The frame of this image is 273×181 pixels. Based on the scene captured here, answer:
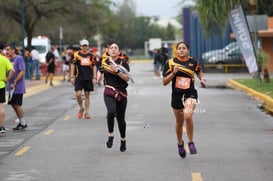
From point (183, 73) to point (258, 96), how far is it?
13.0 meters

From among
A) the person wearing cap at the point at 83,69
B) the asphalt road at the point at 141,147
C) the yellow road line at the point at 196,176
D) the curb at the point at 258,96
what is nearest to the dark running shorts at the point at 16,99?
the asphalt road at the point at 141,147

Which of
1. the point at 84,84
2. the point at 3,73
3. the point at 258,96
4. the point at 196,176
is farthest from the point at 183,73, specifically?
the point at 258,96

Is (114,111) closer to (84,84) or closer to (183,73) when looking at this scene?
(183,73)

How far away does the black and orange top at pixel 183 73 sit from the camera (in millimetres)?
10859

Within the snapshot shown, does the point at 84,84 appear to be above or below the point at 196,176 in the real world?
above

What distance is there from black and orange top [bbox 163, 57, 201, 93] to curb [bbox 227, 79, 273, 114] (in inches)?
332

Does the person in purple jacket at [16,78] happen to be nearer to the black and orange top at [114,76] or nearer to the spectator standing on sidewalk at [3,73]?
the spectator standing on sidewalk at [3,73]

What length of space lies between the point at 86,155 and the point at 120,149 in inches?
26.3

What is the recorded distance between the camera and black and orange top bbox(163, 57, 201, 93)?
1086cm

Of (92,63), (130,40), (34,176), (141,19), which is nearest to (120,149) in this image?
(34,176)

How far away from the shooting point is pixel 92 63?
17.4 m

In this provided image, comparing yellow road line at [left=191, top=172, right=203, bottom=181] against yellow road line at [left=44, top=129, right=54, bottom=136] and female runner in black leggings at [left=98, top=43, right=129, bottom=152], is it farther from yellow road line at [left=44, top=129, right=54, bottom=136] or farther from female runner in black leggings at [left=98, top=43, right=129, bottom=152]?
yellow road line at [left=44, top=129, right=54, bottom=136]

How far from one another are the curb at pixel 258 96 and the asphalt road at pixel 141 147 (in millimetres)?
451

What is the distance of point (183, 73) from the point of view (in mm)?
10859
